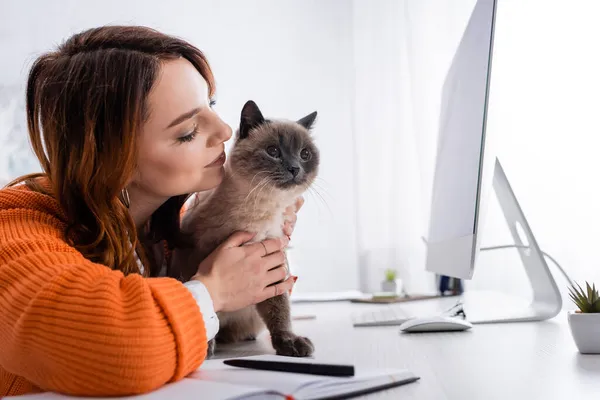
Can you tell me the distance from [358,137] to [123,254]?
3383 millimetres

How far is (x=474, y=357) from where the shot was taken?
3.19 feet

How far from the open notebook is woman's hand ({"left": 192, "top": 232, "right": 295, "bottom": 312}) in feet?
0.94

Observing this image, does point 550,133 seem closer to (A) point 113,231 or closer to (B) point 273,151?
(B) point 273,151

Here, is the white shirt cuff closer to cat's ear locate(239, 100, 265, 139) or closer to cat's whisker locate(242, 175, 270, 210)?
cat's whisker locate(242, 175, 270, 210)

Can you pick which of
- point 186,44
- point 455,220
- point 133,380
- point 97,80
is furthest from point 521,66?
point 133,380

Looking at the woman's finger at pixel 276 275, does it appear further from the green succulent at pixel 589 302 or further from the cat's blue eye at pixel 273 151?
the green succulent at pixel 589 302

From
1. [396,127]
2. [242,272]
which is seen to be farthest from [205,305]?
[396,127]

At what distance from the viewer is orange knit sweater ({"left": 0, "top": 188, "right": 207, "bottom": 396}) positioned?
71 cm

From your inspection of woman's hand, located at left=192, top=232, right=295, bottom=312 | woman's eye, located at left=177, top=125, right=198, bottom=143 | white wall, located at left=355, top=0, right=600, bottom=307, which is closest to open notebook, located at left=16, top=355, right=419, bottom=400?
woman's hand, located at left=192, top=232, right=295, bottom=312

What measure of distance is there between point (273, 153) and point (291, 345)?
Result: 49 cm

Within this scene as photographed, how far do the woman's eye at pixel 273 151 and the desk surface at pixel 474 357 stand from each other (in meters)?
0.46

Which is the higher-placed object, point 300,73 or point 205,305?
Answer: point 300,73

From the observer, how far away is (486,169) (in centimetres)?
124

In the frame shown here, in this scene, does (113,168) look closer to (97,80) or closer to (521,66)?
(97,80)
